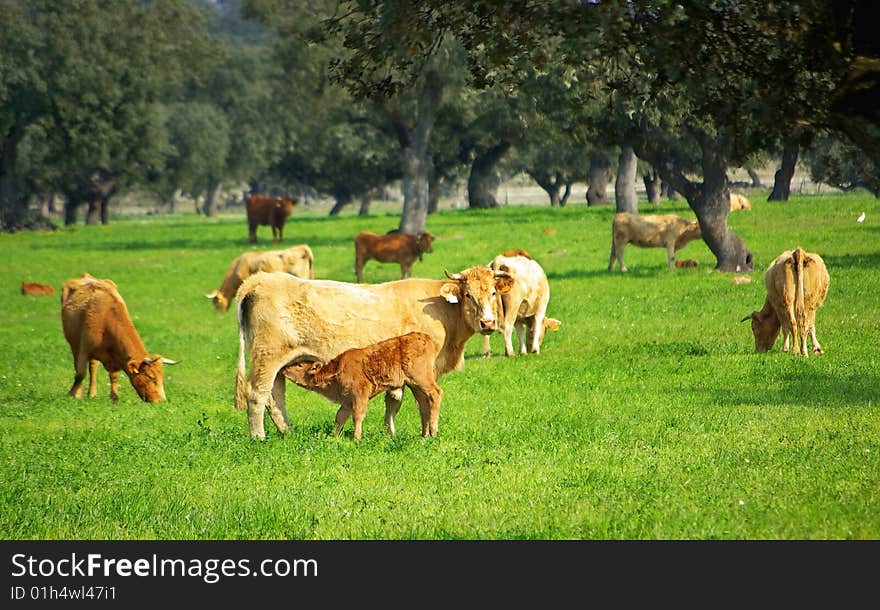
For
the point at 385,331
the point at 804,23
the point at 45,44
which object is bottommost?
the point at 385,331

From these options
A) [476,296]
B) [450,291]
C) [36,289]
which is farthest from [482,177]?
[476,296]

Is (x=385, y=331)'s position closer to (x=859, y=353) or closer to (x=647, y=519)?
(x=647, y=519)

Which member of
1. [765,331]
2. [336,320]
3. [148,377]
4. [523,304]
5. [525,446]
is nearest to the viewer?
[525,446]

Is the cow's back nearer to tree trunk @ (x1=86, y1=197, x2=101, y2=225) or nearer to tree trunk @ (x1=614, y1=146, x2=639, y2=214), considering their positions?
tree trunk @ (x1=614, y1=146, x2=639, y2=214)

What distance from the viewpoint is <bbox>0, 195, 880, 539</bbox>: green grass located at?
31.7 ft

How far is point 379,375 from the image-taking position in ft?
42.1

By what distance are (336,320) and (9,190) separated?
69995 mm

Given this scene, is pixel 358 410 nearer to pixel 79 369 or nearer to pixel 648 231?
pixel 79 369

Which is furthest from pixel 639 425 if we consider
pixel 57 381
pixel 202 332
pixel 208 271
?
pixel 208 271

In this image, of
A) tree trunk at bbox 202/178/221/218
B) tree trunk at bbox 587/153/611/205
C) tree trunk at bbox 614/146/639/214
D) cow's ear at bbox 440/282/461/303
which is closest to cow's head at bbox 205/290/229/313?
cow's ear at bbox 440/282/461/303

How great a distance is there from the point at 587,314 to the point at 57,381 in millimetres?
11518

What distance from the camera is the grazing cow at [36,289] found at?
1465 inches
